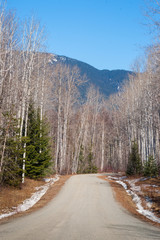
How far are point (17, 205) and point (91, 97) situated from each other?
28.8 m

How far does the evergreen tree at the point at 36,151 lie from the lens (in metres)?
15.8

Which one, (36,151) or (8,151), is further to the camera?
(36,151)

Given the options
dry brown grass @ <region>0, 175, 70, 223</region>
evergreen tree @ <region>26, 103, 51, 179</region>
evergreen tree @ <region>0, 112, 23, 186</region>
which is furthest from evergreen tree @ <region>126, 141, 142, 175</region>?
evergreen tree @ <region>0, 112, 23, 186</region>

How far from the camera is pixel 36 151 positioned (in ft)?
53.4

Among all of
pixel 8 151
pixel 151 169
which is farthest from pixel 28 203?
pixel 151 169

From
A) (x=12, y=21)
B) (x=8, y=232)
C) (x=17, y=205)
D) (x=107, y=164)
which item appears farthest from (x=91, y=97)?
(x=8, y=232)

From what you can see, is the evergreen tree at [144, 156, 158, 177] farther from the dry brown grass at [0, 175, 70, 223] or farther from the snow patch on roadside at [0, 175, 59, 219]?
the snow patch on roadside at [0, 175, 59, 219]

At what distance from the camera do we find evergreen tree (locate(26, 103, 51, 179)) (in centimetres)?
1580

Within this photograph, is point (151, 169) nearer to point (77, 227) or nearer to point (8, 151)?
point (8, 151)

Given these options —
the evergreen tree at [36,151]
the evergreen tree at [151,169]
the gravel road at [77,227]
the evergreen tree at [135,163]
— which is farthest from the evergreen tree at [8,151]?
the evergreen tree at [135,163]

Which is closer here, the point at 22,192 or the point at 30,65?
the point at 22,192

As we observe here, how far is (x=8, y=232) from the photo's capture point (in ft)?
17.5

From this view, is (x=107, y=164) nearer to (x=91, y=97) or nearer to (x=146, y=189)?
(x=91, y=97)

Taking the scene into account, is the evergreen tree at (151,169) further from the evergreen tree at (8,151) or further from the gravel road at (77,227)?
the evergreen tree at (8,151)
